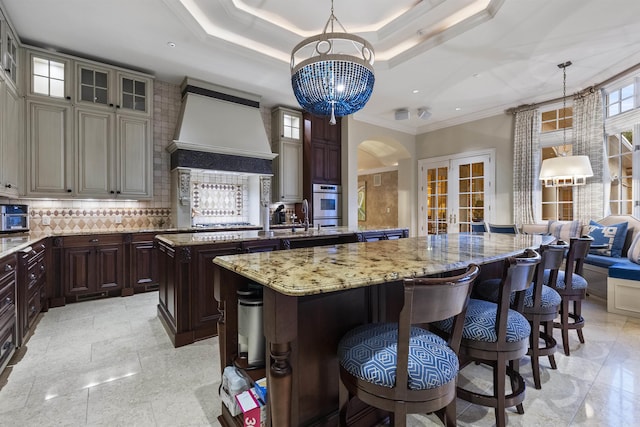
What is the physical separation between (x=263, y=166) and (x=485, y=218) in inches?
179

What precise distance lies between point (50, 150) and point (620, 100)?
7750 mm

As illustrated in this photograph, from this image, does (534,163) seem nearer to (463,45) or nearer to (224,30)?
(463,45)

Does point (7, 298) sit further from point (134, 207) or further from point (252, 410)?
point (134, 207)

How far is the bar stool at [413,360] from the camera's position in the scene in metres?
0.99

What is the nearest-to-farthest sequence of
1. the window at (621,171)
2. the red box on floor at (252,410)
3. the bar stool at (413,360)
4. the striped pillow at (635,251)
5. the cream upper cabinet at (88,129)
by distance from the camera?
the bar stool at (413,360) → the red box on floor at (252,410) → the striped pillow at (635,251) → the cream upper cabinet at (88,129) → the window at (621,171)

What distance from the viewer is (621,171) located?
446cm

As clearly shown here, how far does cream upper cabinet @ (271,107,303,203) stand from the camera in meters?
5.70

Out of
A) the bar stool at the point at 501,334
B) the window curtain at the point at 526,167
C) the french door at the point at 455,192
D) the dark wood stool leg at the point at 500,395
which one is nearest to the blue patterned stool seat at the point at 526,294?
the bar stool at the point at 501,334

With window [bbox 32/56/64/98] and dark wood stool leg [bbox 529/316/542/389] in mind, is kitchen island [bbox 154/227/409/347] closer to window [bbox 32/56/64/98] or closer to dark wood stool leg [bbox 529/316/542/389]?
dark wood stool leg [bbox 529/316/542/389]

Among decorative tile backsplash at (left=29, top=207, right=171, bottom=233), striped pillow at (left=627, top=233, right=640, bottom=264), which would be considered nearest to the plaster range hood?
decorative tile backsplash at (left=29, top=207, right=171, bottom=233)

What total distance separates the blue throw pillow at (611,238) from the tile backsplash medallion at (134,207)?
19.9 ft

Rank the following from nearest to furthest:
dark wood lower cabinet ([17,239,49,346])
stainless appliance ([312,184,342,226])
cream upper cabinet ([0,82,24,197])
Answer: dark wood lower cabinet ([17,239,49,346]) → cream upper cabinet ([0,82,24,197]) → stainless appliance ([312,184,342,226])

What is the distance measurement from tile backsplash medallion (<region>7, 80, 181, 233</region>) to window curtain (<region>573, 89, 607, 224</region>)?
6.42 meters

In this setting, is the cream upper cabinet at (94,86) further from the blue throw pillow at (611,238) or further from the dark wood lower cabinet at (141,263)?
the blue throw pillow at (611,238)
